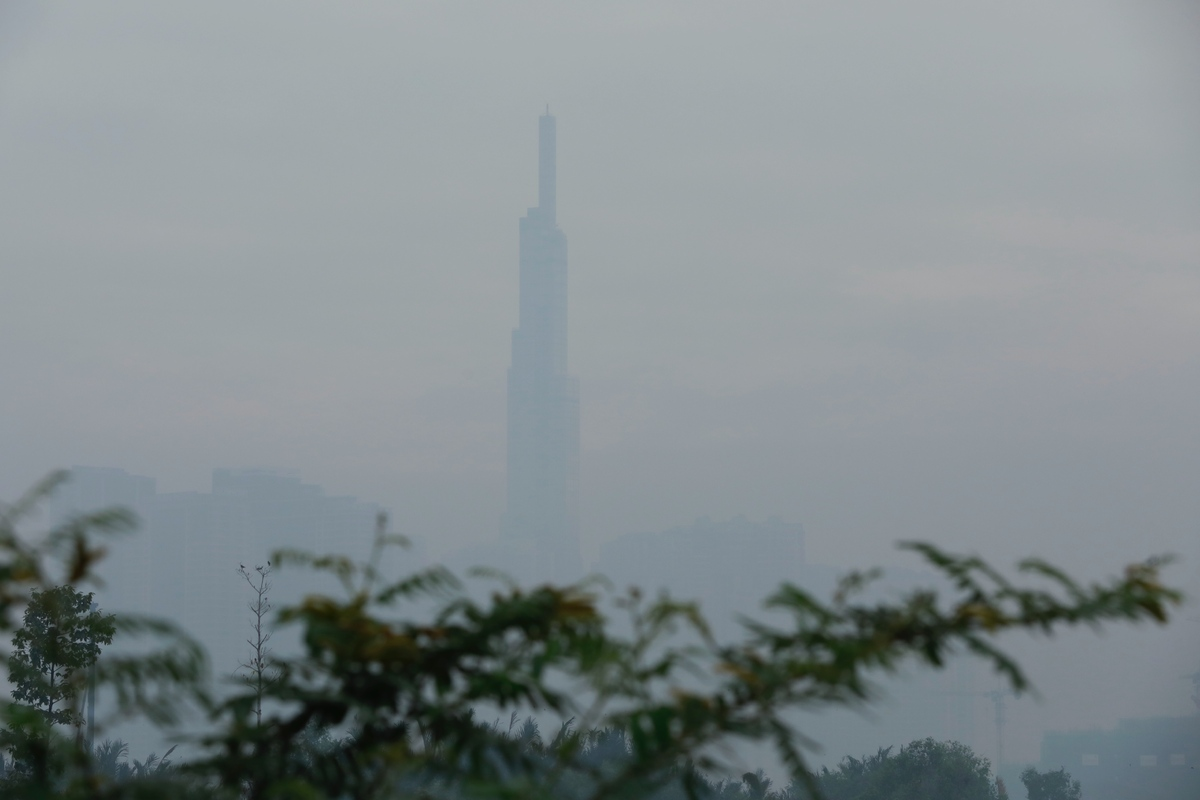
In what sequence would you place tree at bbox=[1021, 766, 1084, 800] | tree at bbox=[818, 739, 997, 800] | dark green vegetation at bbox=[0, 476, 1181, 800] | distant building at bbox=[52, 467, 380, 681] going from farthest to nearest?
1. distant building at bbox=[52, 467, 380, 681]
2. tree at bbox=[1021, 766, 1084, 800]
3. tree at bbox=[818, 739, 997, 800]
4. dark green vegetation at bbox=[0, 476, 1181, 800]

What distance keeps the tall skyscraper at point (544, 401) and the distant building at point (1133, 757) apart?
102ft

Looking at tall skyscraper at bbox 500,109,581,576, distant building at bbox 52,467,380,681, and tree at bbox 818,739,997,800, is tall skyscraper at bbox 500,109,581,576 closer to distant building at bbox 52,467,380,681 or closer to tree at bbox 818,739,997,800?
distant building at bbox 52,467,380,681

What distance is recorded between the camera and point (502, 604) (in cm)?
107

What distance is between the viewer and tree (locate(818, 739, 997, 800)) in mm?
21469

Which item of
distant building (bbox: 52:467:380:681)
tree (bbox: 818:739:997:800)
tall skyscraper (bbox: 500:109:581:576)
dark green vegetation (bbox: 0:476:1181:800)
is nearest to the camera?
dark green vegetation (bbox: 0:476:1181:800)

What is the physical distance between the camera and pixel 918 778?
21750mm

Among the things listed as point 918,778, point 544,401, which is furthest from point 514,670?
point 544,401

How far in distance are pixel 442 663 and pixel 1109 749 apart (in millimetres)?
69871

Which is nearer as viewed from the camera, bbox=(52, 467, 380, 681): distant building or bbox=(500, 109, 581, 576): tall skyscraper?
bbox=(52, 467, 380, 681): distant building

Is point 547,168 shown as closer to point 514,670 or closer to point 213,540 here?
point 213,540

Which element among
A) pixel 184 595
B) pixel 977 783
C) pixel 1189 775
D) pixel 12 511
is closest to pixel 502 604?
pixel 12 511

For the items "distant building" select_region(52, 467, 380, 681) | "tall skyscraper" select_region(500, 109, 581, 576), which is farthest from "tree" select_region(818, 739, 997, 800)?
"tall skyscraper" select_region(500, 109, 581, 576)

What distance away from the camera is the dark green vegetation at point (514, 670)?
95 cm

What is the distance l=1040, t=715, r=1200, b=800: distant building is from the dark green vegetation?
179 ft
